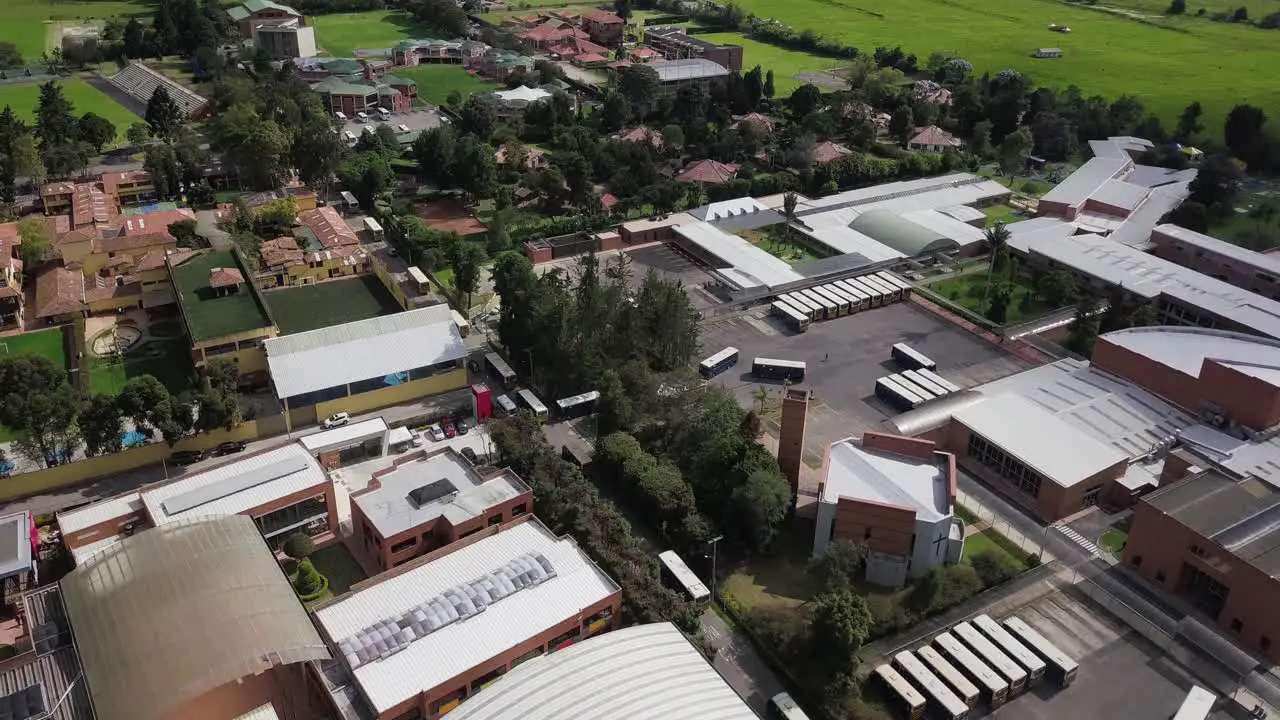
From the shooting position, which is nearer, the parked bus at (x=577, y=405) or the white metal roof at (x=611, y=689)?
the white metal roof at (x=611, y=689)

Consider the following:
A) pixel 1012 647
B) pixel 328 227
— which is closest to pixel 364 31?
pixel 328 227

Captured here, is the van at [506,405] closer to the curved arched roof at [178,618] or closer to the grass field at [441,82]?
the curved arched roof at [178,618]

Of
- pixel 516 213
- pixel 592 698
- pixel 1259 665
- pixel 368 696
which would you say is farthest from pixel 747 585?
pixel 516 213

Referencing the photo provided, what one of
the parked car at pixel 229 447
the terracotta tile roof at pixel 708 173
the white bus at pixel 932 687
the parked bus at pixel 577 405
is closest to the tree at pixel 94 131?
the parked car at pixel 229 447

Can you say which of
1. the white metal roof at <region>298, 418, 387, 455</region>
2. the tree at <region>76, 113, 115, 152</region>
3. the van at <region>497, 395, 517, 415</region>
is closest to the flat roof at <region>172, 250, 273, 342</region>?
the white metal roof at <region>298, 418, 387, 455</region>

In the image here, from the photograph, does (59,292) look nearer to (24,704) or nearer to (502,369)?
(502,369)

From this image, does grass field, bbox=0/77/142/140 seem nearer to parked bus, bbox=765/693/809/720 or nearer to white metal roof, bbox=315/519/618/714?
white metal roof, bbox=315/519/618/714
